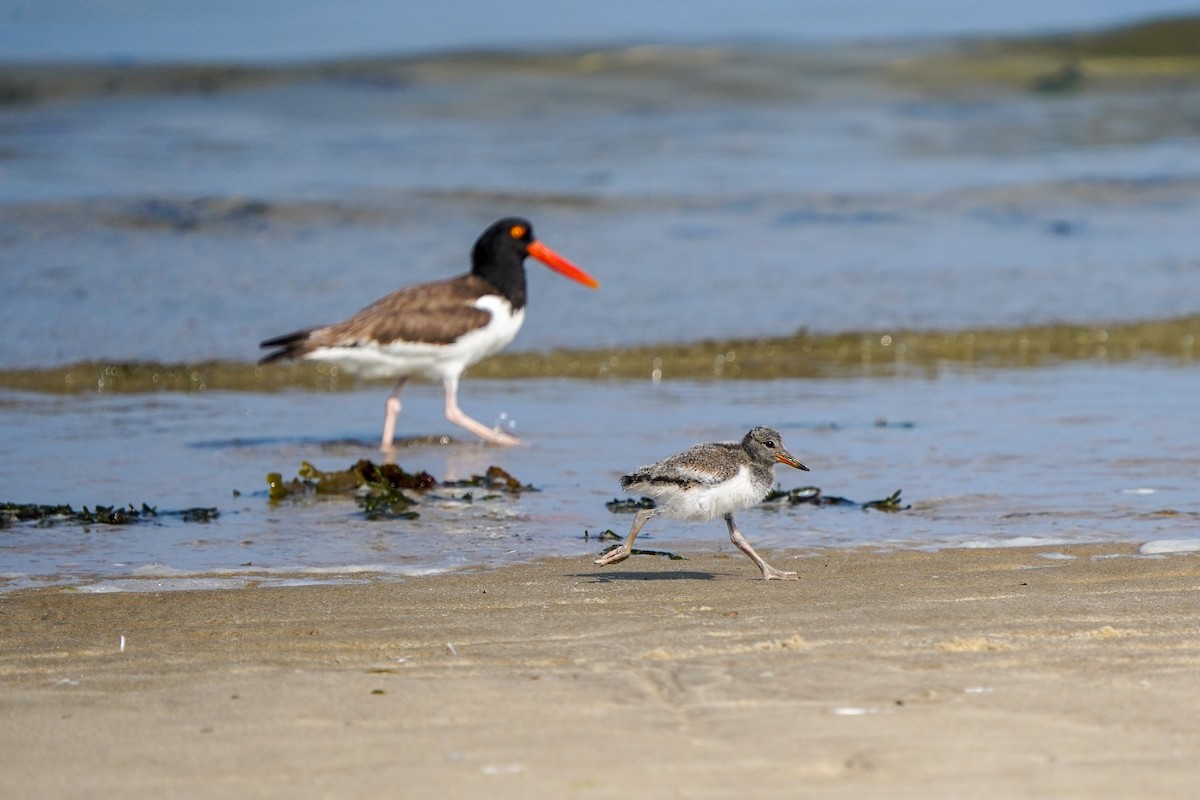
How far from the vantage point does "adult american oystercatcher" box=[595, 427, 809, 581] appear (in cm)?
521

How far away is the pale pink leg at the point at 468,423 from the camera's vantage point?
849 cm

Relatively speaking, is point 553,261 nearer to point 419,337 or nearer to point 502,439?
point 419,337

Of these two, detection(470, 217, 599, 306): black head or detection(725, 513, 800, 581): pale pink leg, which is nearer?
detection(725, 513, 800, 581): pale pink leg

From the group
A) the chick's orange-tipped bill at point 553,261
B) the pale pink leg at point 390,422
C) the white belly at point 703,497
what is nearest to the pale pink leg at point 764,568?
the white belly at point 703,497

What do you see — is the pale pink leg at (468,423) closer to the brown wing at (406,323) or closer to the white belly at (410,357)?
the white belly at (410,357)

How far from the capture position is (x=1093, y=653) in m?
4.07

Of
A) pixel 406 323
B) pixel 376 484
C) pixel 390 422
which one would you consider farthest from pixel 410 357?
pixel 376 484

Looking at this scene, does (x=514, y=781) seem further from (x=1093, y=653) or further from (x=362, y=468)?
(x=362, y=468)

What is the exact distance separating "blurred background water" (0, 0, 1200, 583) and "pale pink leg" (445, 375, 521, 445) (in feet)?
0.42

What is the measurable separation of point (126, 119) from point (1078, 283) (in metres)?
17.1

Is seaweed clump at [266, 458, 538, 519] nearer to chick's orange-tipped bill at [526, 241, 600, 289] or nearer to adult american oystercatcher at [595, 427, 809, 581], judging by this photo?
adult american oystercatcher at [595, 427, 809, 581]

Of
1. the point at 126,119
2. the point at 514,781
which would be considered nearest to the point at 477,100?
the point at 126,119

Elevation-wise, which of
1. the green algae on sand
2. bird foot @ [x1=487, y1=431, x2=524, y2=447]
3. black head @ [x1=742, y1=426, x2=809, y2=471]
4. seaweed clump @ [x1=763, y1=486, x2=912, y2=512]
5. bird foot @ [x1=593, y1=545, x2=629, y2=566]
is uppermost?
the green algae on sand

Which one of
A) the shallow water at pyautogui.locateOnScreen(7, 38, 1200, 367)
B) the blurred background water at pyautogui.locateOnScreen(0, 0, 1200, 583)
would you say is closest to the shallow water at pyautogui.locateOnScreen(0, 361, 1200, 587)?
the blurred background water at pyautogui.locateOnScreen(0, 0, 1200, 583)
